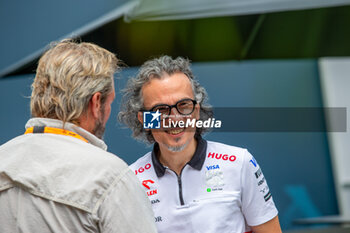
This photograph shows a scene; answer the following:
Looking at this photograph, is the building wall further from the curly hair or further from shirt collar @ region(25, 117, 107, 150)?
shirt collar @ region(25, 117, 107, 150)

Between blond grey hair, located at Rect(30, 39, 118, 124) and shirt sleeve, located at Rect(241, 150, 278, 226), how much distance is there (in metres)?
0.75

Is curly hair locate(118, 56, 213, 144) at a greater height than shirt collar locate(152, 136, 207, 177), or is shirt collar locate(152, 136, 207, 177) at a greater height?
curly hair locate(118, 56, 213, 144)

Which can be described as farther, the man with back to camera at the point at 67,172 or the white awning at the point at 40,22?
the white awning at the point at 40,22

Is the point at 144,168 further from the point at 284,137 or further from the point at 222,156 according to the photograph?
the point at 284,137

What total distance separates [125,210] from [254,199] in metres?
0.77

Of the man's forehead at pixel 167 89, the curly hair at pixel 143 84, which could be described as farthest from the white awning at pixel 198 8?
the man's forehead at pixel 167 89

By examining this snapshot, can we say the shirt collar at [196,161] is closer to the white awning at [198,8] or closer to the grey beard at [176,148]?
the grey beard at [176,148]

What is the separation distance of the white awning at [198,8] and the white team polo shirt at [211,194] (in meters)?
1.74

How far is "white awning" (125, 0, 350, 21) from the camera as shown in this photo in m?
3.34

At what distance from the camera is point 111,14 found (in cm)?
326

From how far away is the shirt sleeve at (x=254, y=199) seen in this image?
1735mm

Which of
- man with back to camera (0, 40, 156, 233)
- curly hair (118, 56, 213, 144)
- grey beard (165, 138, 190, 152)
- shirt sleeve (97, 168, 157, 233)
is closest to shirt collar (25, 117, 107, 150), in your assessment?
man with back to camera (0, 40, 156, 233)

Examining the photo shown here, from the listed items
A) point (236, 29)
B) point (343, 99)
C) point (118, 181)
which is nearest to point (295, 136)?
point (343, 99)

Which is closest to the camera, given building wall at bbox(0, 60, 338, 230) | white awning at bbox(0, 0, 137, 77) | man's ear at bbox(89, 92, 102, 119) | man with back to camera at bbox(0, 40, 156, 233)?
man with back to camera at bbox(0, 40, 156, 233)
